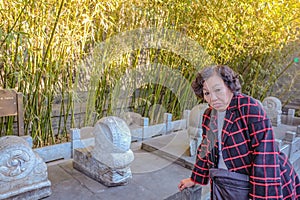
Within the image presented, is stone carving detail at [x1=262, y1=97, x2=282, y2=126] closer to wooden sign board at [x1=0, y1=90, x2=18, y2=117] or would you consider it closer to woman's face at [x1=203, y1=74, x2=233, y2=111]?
woman's face at [x1=203, y1=74, x2=233, y2=111]

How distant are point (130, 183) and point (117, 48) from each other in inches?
69.6

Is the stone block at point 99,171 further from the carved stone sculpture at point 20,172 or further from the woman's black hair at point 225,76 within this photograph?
the woman's black hair at point 225,76

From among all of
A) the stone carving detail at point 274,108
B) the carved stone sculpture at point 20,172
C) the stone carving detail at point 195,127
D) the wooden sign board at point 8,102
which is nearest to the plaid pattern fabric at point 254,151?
the carved stone sculpture at point 20,172

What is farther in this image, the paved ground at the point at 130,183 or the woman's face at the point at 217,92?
the paved ground at the point at 130,183

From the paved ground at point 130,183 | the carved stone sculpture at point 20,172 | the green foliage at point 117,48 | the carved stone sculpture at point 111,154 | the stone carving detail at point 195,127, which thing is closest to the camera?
the carved stone sculpture at point 20,172

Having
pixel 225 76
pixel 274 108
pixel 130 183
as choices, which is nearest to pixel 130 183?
pixel 130 183

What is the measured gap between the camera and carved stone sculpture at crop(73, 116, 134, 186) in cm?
217

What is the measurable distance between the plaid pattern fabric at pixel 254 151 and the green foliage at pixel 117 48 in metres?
1.77

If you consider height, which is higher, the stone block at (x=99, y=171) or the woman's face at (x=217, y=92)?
the woman's face at (x=217, y=92)

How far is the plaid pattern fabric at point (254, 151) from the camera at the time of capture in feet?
3.58

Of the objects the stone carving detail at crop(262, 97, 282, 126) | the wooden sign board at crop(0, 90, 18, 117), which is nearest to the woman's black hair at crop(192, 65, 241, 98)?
the wooden sign board at crop(0, 90, 18, 117)

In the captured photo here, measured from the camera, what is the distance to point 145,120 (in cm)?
352

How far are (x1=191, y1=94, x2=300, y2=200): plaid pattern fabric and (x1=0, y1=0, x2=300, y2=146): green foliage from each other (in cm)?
177

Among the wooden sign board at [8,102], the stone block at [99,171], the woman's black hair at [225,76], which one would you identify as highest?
the woman's black hair at [225,76]
